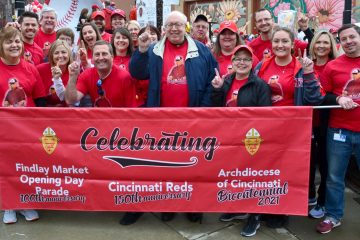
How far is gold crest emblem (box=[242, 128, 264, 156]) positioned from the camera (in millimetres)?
3781

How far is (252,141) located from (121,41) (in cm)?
208

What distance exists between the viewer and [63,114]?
3.92m

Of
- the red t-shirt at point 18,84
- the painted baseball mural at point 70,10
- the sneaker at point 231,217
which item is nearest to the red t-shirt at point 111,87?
the red t-shirt at point 18,84

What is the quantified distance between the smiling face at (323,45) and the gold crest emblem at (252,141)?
1227 millimetres

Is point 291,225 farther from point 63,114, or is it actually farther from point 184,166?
point 63,114

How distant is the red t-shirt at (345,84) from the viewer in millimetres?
3703

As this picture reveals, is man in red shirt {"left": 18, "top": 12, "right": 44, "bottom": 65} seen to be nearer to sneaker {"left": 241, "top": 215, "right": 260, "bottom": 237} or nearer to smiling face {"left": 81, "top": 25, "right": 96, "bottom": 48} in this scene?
smiling face {"left": 81, "top": 25, "right": 96, "bottom": 48}

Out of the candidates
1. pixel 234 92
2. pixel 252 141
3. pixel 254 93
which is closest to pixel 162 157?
pixel 252 141

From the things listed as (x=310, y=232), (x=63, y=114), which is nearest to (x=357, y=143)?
(x=310, y=232)

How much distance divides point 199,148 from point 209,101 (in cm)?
66

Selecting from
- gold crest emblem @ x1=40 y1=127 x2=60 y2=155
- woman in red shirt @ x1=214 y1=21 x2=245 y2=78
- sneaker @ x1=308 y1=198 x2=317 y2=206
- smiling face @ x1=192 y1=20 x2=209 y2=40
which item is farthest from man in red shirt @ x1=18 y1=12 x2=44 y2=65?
sneaker @ x1=308 y1=198 x2=317 y2=206

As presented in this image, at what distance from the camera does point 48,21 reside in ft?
18.9

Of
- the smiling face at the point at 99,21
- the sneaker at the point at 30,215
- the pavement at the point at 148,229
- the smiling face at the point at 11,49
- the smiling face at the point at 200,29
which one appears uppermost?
the smiling face at the point at 99,21

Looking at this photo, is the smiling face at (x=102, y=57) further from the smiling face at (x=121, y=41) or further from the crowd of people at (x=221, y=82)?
the smiling face at (x=121, y=41)
